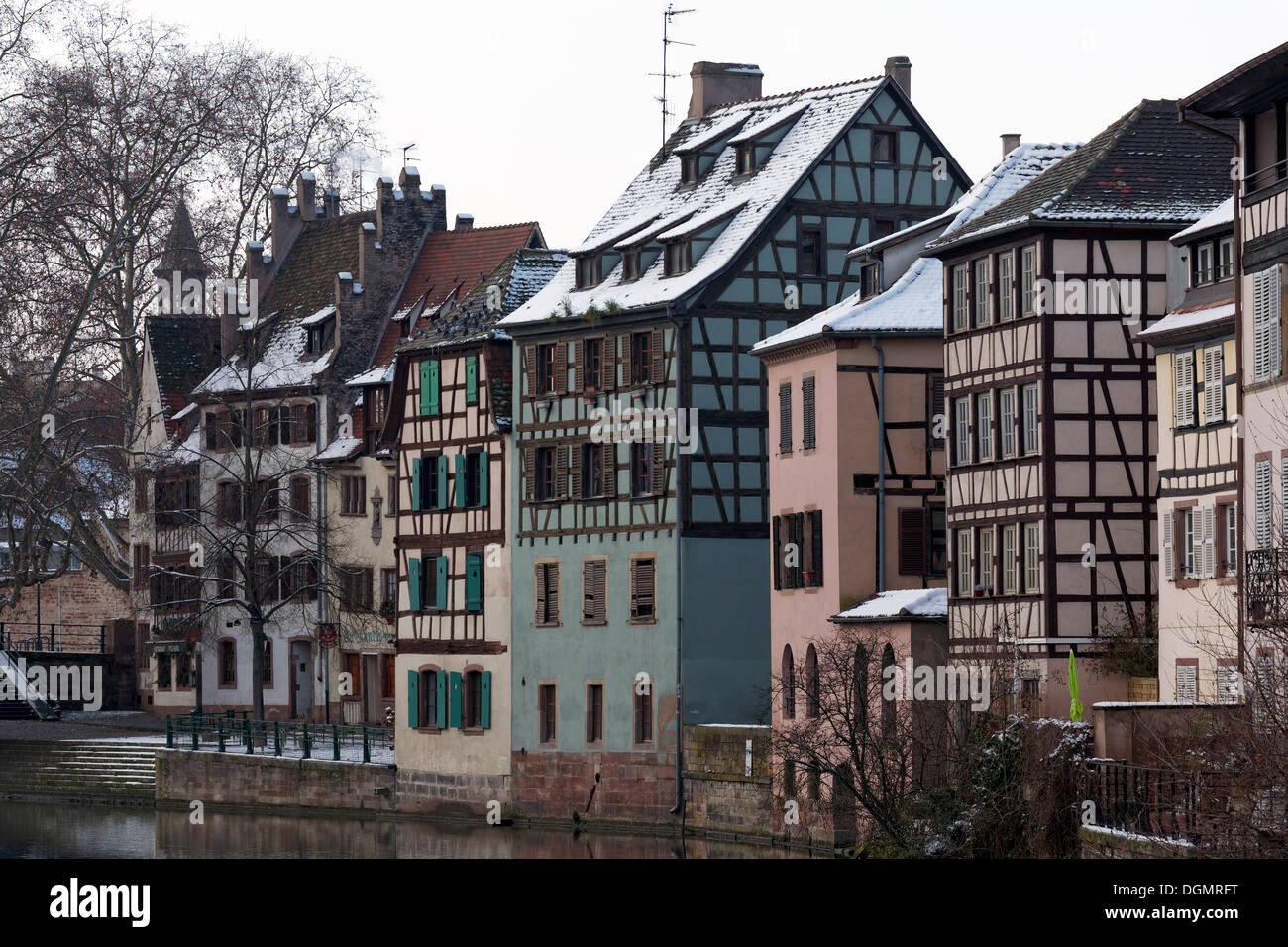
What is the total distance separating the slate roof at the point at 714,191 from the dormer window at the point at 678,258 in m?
0.18

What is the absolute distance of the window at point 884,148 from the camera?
49125 mm

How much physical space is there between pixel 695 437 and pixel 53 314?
13844 millimetres

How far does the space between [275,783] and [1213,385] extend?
2411 centimetres

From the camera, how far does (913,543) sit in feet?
139

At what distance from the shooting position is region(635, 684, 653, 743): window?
47109 millimetres

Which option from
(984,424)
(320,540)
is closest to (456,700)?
(320,540)

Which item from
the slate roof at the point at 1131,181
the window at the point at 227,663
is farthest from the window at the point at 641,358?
the window at the point at 227,663

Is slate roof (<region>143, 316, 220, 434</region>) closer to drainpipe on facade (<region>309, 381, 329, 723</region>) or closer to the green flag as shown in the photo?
drainpipe on facade (<region>309, 381, 329, 723</region>)

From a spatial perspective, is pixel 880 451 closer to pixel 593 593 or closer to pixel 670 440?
pixel 670 440

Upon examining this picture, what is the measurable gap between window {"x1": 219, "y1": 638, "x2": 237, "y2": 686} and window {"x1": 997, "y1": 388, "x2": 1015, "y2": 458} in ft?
112

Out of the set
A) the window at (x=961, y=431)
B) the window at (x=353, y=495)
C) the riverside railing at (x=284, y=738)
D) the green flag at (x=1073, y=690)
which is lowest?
the riverside railing at (x=284, y=738)

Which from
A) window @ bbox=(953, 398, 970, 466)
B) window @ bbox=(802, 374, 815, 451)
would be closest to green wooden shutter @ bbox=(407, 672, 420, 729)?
window @ bbox=(802, 374, 815, 451)

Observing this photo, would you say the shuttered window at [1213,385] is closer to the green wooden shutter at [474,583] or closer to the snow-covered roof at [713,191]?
the snow-covered roof at [713,191]
